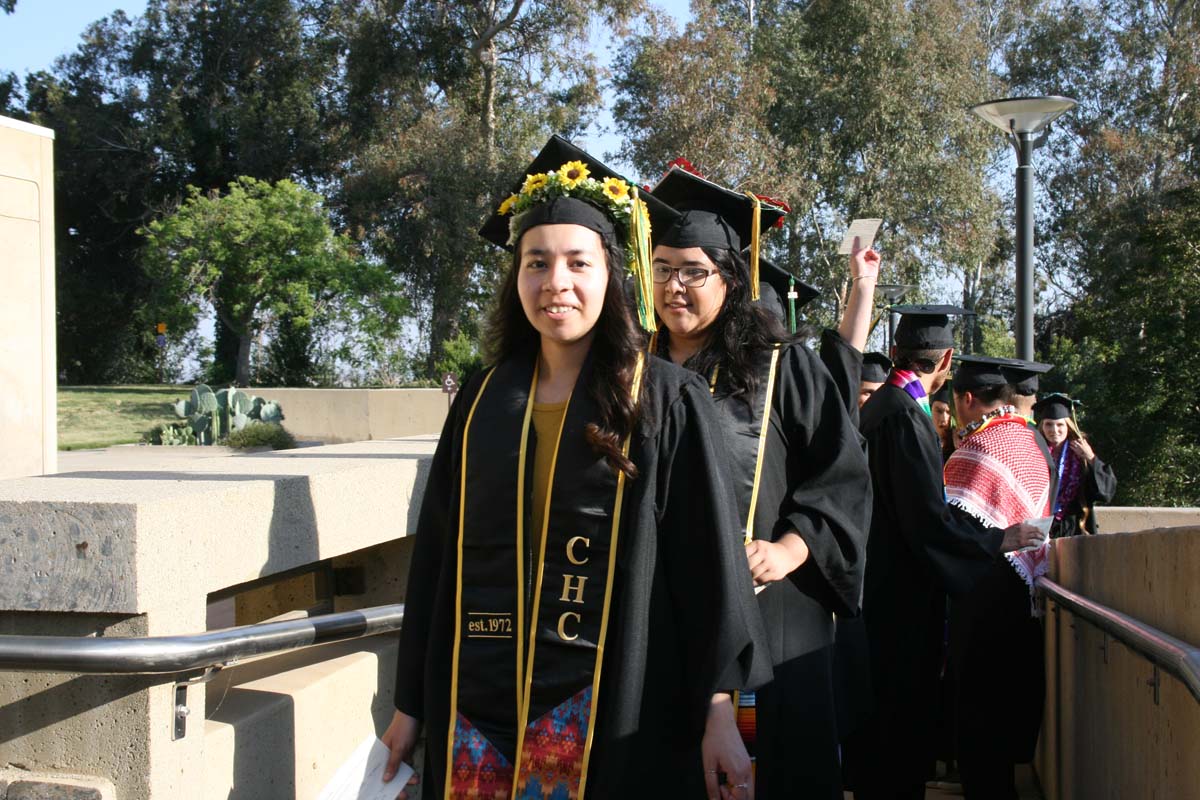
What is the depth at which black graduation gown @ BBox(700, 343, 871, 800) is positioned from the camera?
2.99 metres

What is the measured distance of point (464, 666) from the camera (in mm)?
2430

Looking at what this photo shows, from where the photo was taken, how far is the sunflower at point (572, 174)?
8.54 ft

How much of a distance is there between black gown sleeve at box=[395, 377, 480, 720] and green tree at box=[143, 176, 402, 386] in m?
28.9

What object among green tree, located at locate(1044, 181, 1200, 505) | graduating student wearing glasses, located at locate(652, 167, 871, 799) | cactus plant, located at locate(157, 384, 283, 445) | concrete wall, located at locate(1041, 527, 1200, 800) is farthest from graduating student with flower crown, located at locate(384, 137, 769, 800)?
cactus plant, located at locate(157, 384, 283, 445)

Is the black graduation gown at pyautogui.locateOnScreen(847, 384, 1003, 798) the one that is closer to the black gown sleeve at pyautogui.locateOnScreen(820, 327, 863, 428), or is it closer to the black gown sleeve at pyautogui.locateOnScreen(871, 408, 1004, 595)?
the black gown sleeve at pyautogui.locateOnScreen(871, 408, 1004, 595)

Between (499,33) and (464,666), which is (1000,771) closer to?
(464,666)

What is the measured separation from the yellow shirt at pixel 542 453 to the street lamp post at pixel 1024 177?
729cm

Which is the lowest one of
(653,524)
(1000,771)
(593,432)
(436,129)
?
(1000,771)

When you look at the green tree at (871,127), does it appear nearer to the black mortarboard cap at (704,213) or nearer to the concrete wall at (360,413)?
the concrete wall at (360,413)

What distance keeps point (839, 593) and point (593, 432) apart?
109cm

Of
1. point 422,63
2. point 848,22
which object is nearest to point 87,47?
point 422,63

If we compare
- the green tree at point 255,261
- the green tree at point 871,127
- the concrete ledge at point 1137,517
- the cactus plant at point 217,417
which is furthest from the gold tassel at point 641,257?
the green tree at point 255,261

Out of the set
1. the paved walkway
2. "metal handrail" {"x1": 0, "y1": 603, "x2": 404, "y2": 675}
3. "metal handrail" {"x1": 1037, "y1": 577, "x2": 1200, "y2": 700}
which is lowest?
the paved walkway

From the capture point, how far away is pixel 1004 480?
478 cm
